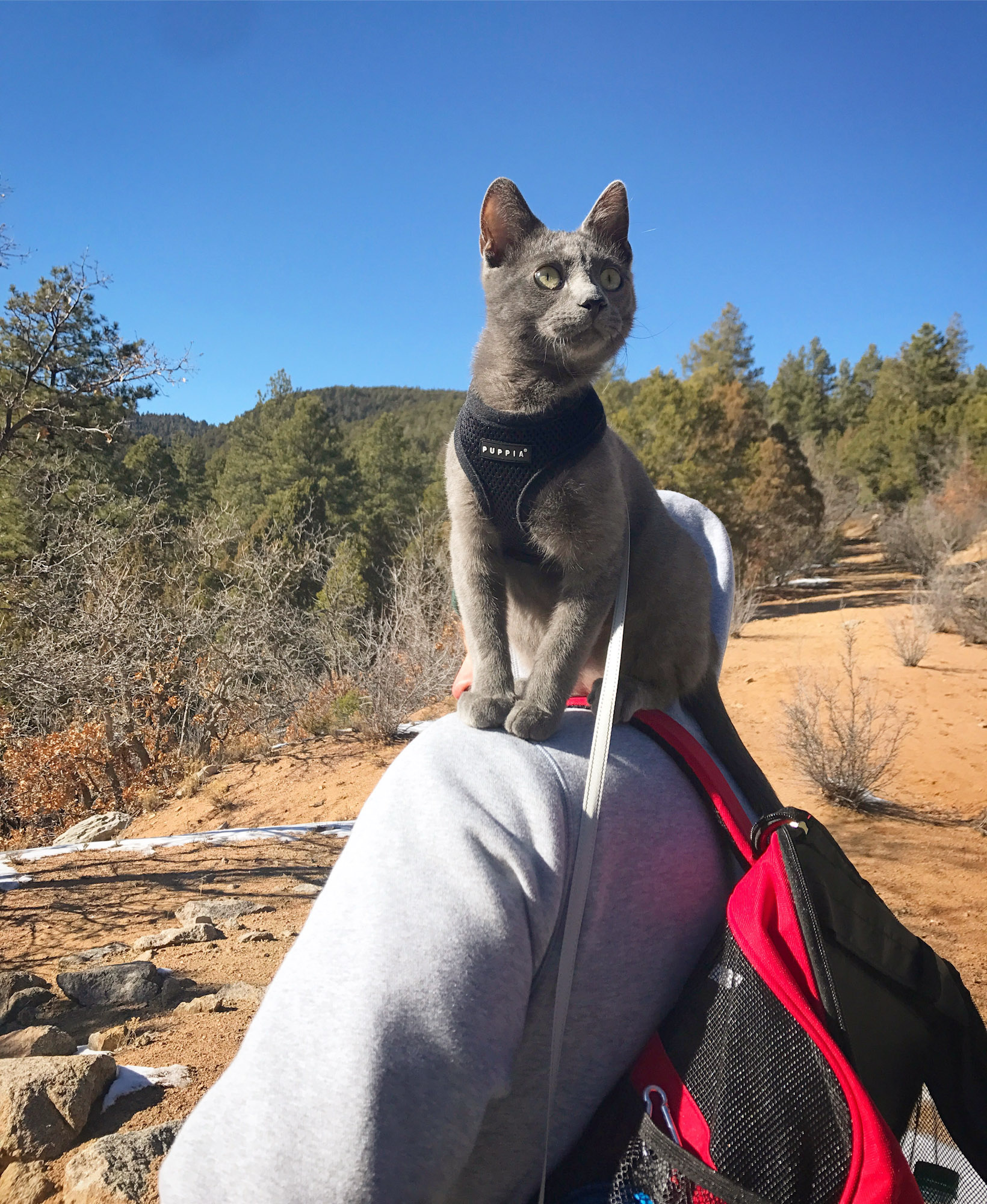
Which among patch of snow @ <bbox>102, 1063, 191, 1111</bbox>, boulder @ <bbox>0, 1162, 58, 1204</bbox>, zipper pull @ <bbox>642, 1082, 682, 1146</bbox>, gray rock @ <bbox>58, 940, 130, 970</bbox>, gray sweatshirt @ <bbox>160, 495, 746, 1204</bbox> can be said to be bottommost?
gray rock @ <bbox>58, 940, 130, 970</bbox>

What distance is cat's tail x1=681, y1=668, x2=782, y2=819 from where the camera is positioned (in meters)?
1.27

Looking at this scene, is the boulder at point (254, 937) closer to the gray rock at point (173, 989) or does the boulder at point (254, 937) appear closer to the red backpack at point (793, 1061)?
the gray rock at point (173, 989)

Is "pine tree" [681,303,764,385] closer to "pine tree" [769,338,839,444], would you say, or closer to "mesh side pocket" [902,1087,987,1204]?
"pine tree" [769,338,839,444]

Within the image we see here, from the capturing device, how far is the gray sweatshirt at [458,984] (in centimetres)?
70

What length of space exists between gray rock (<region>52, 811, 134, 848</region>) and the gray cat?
6.72 meters

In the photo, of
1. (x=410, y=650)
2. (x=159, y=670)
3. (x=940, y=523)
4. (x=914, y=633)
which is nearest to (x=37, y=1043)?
(x=159, y=670)

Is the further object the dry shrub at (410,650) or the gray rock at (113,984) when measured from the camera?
the dry shrub at (410,650)

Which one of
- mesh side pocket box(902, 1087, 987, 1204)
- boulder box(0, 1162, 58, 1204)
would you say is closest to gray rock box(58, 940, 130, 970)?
boulder box(0, 1162, 58, 1204)

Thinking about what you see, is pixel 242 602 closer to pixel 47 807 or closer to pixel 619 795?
pixel 47 807

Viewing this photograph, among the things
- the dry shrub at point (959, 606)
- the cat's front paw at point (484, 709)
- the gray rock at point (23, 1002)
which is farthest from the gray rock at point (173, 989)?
the dry shrub at point (959, 606)

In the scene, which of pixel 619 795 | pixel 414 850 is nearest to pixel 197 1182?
pixel 414 850

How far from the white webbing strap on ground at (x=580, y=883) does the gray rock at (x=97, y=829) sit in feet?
23.7

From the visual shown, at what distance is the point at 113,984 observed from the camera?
3.42m

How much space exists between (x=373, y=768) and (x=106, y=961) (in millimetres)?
3857
